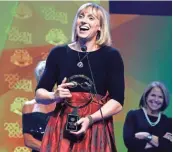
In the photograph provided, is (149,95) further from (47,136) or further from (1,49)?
(47,136)

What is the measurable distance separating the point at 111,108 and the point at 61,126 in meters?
0.21

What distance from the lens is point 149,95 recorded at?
113 inches

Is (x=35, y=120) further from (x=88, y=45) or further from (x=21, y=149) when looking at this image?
(x=88, y=45)

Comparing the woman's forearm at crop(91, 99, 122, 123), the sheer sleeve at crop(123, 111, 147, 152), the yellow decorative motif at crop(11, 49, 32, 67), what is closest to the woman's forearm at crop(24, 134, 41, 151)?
the yellow decorative motif at crop(11, 49, 32, 67)

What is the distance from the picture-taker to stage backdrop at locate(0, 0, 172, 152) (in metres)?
2.77

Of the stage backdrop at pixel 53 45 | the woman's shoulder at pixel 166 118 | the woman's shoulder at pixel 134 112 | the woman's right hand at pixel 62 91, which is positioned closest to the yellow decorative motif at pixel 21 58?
the stage backdrop at pixel 53 45

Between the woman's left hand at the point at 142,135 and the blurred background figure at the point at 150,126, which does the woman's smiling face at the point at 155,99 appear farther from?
the woman's left hand at the point at 142,135


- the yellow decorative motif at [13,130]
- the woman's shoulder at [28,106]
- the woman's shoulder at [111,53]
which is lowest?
the yellow decorative motif at [13,130]

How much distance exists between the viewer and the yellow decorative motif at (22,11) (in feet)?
9.32

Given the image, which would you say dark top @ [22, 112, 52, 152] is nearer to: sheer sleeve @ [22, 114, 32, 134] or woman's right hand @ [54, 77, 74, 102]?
sheer sleeve @ [22, 114, 32, 134]

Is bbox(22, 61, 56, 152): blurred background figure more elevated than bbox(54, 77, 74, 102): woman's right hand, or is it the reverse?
bbox(54, 77, 74, 102): woman's right hand

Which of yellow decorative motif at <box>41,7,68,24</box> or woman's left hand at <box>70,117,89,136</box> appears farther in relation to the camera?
yellow decorative motif at <box>41,7,68,24</box>

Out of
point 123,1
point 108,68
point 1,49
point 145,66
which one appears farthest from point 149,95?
point 108,68

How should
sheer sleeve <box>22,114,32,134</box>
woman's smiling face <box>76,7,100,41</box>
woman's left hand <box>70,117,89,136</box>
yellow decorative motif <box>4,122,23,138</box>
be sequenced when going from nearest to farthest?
woman's left hand <box>70,117,89,136</box> < woman's smiling face <box>76,7,100,41</box> < sheer sleeve <box>22,114,32,134</box> < yellow decorative motif <box>4,122,23,138</box>
